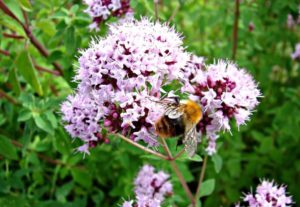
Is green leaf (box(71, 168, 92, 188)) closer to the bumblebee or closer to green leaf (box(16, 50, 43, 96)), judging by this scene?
green leaf (box(16, 50, 43, 96))

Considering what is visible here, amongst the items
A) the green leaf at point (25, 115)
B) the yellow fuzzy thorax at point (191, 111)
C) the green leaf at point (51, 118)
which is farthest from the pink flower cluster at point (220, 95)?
the green leaf at point (25, 115)

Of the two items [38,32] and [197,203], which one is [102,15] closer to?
[38,32]

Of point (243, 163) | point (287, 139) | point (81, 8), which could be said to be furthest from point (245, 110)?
point (243, 163)

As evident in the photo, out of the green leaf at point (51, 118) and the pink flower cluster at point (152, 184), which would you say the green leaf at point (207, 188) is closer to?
the pink flower cluster at point (152, 184)

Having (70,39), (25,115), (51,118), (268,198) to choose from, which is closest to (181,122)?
(268,198)

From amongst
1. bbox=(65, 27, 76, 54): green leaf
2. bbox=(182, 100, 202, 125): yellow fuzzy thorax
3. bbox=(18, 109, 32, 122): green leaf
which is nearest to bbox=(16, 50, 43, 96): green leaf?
bbox=(18, 109, 32, 122): green leaf

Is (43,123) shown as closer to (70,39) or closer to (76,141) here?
(76,141)

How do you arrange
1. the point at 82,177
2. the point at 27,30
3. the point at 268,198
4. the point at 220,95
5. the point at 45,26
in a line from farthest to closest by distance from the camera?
the point at 82,177, the point at 45,26, the point at 27,30, the point at 268,198, the point at 220,95
